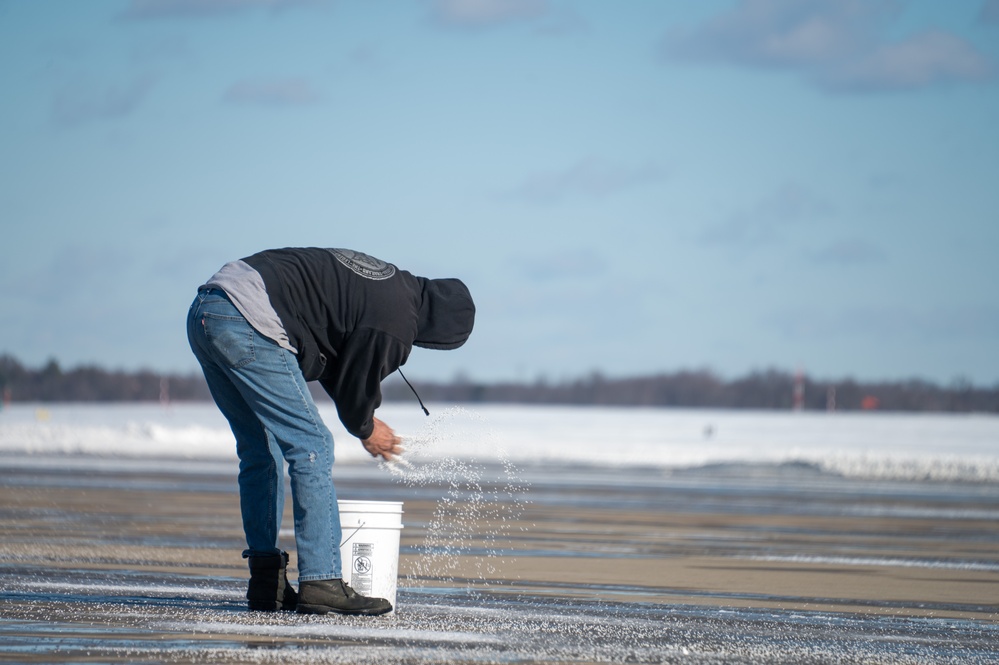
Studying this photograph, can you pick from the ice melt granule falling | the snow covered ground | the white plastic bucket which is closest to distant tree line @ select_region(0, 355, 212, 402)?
the snow covered ground

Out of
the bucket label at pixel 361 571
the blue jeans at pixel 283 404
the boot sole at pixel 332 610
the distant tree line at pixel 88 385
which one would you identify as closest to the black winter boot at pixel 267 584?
the blue jeans at pixel 283 404

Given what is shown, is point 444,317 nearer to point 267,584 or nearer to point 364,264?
point 364,264

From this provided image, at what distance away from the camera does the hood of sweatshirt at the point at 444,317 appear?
538 centimetres

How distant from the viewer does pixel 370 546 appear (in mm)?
5535

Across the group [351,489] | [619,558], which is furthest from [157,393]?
[619,558]

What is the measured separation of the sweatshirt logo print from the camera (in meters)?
5.24

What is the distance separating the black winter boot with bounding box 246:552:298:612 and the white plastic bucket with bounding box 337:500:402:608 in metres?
0.27

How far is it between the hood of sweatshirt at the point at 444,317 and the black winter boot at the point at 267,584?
112cm

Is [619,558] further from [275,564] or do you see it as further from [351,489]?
[351,489]

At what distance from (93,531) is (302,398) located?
492 centimetres

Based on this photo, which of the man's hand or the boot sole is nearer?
the boot sole

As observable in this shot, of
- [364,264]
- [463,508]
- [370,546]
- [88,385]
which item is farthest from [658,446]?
[88,385]

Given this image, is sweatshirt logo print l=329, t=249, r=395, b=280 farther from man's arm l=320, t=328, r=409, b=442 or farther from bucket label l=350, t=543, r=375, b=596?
→ bucket label l=350, t=543, r=375, b=596

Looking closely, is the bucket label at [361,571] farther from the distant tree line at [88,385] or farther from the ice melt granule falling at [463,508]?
the distant tree line at [88,385]
